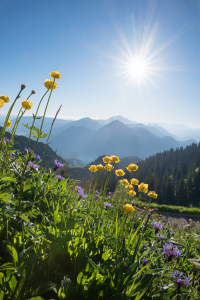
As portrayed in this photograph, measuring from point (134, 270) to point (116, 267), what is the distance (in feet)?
0.62

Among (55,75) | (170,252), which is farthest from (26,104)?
(170,252)

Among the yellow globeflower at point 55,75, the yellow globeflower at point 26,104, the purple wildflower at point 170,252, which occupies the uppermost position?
the yellow globeflower at point 55,75

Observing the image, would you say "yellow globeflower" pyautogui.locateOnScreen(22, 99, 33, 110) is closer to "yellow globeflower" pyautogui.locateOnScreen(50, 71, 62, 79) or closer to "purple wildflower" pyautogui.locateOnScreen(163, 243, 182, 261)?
"yellow globeflower" pyautogui.locateOnScreen(50, 71, 62, 79)

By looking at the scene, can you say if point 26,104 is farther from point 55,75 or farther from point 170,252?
point 170,252

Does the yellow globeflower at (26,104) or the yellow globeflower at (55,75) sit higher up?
the yellow globeflower at (55,75)

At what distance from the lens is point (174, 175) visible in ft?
340

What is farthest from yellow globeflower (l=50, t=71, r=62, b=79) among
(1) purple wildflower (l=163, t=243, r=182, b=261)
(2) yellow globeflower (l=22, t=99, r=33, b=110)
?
(1) purple wildflower (l=163, t=243, r=182, b=261)

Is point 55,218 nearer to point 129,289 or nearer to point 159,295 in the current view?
point 129,289

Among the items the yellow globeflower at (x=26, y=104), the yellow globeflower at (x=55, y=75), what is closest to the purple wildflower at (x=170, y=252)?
the yellow globeflower at (x=26, y=104)

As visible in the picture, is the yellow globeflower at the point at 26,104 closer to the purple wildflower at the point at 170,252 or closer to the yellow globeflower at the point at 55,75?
the yellow globeflower at the point at 55,75

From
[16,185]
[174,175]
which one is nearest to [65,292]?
[16,185]

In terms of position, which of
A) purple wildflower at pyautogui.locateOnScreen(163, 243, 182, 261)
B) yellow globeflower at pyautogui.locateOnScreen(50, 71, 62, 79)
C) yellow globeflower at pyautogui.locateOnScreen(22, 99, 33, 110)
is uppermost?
yellow globeflower at pyautogui.locateOnScreen(50, 71, 62, 79)

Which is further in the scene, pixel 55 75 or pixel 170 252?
pixel 170 252

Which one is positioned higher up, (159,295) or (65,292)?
(65,292)
